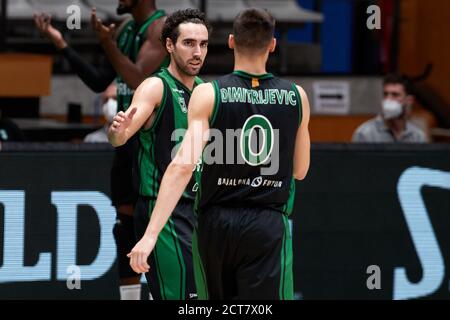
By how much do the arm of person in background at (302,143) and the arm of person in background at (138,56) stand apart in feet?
6.81

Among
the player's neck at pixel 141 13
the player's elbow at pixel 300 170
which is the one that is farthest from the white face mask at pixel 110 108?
the player's elbow at pixel 300 170

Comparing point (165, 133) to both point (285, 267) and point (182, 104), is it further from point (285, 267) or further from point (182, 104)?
point (285, 267)

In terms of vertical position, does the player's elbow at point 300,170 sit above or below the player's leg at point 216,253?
above

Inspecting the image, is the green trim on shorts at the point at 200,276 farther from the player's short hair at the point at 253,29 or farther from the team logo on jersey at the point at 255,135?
the player's short hair at the point at 253,29

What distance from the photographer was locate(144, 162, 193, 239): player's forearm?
21.0 ft

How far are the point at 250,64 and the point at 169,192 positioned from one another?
749 millimetres

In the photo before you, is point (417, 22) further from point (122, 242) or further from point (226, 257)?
point (226, 257)

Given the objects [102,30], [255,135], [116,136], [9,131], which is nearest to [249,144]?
[255,135]

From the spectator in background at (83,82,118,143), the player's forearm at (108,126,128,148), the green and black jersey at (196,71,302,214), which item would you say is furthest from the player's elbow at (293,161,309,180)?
the spectator in background at (83,82,118,143)

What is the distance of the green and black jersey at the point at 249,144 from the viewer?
6.41 meters

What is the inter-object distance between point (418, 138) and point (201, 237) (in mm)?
4831

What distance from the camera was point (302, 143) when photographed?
6.65 meters

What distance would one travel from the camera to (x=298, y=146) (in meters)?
6.66

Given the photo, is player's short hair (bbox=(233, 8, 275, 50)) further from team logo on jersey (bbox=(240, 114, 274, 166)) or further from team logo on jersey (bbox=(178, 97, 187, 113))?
team logo on jersey (bbox=(178, 97, 187, 113))
